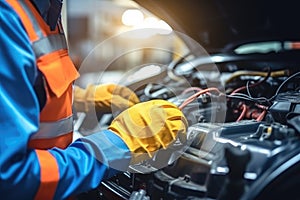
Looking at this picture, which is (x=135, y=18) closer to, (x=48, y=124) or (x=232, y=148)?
(x=48, y=124)

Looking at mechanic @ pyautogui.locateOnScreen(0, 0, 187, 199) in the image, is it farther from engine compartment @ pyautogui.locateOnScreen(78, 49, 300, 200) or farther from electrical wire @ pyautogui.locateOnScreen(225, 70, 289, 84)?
electrical wire @ pyautogui.locateOnScreen(225, 70, 289, 84)

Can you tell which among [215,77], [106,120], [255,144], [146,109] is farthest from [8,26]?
[215,77]

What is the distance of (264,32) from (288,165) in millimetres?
955

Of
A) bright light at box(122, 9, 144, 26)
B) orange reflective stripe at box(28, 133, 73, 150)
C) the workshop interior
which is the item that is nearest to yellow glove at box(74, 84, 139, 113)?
the workshop interior

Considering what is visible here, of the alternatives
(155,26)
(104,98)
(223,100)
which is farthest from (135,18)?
(223,100)

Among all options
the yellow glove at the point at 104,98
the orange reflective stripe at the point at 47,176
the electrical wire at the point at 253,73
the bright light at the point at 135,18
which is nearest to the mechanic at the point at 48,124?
the orange reflective stripe at the point at 47,176

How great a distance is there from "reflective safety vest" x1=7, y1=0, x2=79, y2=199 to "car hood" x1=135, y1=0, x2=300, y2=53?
1.94ft

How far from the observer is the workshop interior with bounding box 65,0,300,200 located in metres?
0.72

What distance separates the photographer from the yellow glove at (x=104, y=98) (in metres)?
1.37

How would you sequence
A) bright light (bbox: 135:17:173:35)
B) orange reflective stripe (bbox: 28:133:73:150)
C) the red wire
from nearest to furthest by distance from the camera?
orange reflective stripe (bbox: 28:133:73:150) → the red wire → bright light (bbox: 135:17:173:35)

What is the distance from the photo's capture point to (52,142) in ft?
2.89

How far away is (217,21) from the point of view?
1.58 metres

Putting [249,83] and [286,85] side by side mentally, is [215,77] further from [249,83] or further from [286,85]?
[286,85]

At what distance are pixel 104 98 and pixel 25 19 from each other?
0.64 m
